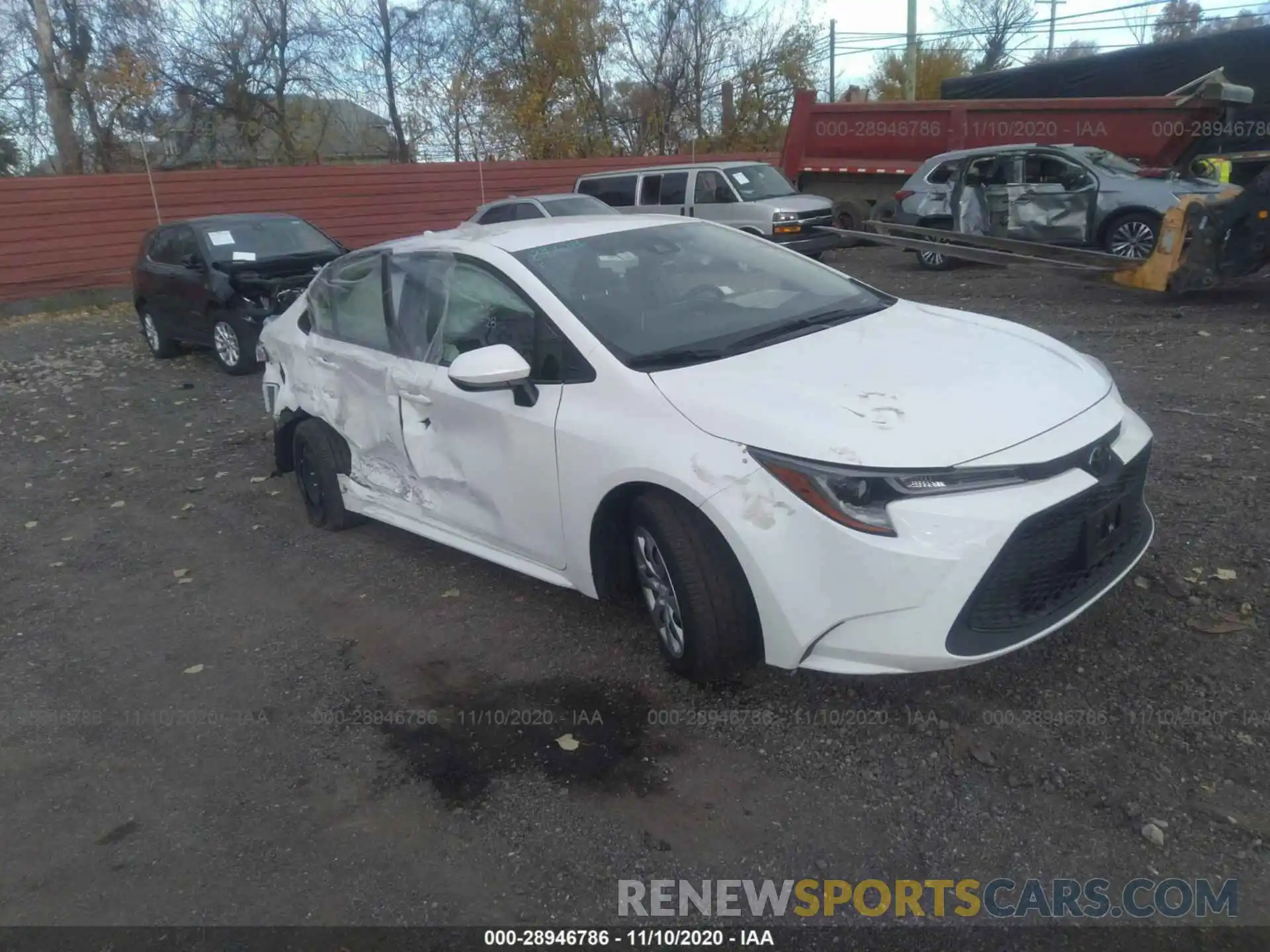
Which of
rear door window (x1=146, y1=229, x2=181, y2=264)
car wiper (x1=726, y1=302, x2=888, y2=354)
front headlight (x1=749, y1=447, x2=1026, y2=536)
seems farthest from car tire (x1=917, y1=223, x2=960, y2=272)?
front headlight (x1=749, y1=447, x2=1026, y2=536)

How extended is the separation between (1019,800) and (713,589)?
1097 millimetres

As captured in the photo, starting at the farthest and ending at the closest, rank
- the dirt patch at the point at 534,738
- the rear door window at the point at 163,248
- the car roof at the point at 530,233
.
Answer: the rear door window at the point at 163,248, the car roof at the point at 530,233, the dirt patch at the point at 534,738

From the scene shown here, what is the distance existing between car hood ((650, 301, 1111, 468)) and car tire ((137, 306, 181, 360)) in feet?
32.0

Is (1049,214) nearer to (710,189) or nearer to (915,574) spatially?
(710,189)

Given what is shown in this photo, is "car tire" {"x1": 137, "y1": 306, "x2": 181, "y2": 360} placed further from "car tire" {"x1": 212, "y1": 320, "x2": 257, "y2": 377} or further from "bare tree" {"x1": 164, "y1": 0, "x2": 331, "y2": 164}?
"bare tree" {"x1": 164, "y1": 0, "x2": 331, "y2": 164}

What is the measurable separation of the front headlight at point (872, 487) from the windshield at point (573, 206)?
1106 cm

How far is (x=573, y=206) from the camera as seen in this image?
13.7m

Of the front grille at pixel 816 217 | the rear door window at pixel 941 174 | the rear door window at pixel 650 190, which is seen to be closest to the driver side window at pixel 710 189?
the rear door window at pixel 650 190

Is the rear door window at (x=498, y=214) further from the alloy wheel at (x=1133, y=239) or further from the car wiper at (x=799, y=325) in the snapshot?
the car wiper at (x=799, y=325)

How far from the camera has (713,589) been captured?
3230mm

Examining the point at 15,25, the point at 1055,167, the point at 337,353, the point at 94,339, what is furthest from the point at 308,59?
the point at 337,353

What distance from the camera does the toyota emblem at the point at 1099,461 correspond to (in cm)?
314

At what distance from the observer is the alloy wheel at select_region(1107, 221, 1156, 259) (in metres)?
11.4

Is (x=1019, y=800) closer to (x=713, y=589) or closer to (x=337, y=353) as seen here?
(x=713, y=589)
